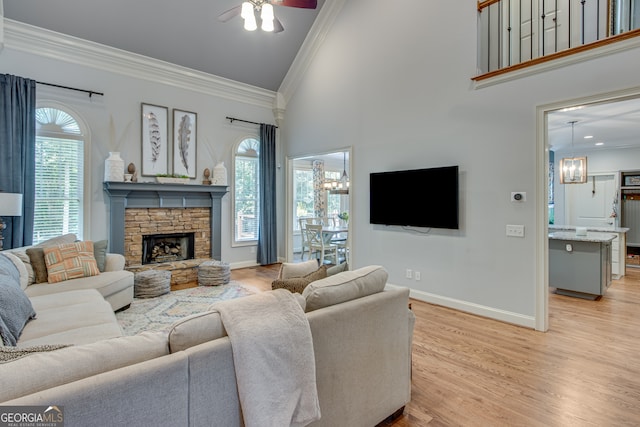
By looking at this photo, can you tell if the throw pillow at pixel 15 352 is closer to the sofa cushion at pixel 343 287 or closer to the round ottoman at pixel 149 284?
the sofa cushion at pixel 343 287

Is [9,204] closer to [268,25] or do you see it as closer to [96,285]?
Result: [96,285]

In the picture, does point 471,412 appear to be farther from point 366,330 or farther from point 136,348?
point 136,348

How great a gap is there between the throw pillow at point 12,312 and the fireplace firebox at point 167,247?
287 cm

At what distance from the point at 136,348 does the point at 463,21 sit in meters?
4.56

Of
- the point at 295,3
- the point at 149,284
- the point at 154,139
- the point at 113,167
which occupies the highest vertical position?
the point at 295,3

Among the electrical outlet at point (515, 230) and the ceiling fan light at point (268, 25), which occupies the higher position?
the ceiling fan light at point (268, 25)

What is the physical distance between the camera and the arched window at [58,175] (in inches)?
176

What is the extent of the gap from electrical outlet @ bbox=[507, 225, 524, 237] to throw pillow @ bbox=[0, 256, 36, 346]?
4.25 m

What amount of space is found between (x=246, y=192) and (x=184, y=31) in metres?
2.94

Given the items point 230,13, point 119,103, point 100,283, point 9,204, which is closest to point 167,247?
point 100,283

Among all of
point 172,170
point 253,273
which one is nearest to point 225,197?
point 172,170

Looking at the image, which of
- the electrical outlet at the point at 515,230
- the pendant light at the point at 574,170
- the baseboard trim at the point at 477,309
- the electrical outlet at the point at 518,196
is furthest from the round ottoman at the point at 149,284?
the pendant light at the point at 574,170

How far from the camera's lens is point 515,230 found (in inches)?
138

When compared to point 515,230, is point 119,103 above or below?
above
